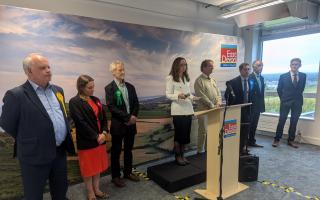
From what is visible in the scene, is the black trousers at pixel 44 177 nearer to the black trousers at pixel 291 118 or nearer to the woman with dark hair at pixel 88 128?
the woman with dark hair at pixel 88 128

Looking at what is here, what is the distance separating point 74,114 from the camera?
8.27 ft

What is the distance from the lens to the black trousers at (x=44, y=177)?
1.86 metres

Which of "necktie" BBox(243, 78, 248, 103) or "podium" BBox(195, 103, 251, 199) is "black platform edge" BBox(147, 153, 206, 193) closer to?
"podium" BBox(195, 103, 251, 199)

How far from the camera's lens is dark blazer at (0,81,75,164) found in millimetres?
1789

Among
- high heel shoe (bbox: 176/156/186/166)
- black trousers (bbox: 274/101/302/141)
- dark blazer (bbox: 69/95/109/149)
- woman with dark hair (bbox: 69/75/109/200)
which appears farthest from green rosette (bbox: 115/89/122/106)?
black trousers (bbox: 274/101/302/141)

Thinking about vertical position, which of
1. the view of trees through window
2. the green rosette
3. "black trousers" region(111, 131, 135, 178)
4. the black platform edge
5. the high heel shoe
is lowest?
the black platform edge

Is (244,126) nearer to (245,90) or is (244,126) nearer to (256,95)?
(245,90)

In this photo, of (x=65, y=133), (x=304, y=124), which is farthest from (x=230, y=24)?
(x=65, y=133)

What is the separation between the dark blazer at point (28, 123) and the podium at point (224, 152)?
1629 mm

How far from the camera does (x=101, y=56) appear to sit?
3244 mm

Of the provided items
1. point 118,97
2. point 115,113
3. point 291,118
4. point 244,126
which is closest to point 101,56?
point 118,97

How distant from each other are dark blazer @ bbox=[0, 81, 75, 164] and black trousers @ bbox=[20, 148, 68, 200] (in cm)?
8

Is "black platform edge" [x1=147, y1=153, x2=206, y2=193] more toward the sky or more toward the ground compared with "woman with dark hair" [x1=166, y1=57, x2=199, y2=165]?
more toward the ground

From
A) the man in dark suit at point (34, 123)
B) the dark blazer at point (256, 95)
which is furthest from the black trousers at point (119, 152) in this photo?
the dark blazer at point (256, 95)
